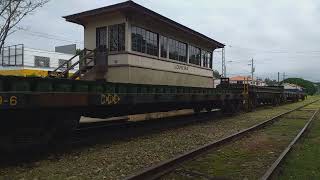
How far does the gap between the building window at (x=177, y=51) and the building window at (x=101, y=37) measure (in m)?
4.00

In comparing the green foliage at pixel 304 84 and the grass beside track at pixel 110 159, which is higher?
the green foliage at pixel 304 84

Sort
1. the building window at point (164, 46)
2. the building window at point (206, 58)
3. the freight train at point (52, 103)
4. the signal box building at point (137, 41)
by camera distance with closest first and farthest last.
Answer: the freight train at point (52, 103), the signal box building at point (137, 41), the building window at point (164, 46), the building window at point (206, 58)

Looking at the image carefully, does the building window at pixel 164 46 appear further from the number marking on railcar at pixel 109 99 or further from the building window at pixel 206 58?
the number marking on railcar at pixel 109 99

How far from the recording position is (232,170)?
7512 millimetres

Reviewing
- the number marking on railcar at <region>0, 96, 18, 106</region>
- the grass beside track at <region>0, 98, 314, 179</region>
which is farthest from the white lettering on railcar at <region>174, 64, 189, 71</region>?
the number marking on railcar at <region>0, 96, 18, 106</region>

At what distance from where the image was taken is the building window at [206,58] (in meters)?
24.4

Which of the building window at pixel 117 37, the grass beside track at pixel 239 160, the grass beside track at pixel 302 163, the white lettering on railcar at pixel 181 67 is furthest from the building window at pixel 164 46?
the grass beside track at pixel 302 163

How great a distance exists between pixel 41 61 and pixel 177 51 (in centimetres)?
3524

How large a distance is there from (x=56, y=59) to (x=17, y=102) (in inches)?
1879

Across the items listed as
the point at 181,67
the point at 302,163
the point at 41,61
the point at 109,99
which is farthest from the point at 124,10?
the point at 41,61

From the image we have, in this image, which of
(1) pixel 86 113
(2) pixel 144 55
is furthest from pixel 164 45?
(1) pixel 86 113

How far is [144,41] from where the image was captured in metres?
17.1

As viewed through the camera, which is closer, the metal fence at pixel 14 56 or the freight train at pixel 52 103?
A: the freight train at pixel 52 103

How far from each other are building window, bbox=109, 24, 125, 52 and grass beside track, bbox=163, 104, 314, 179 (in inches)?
266
